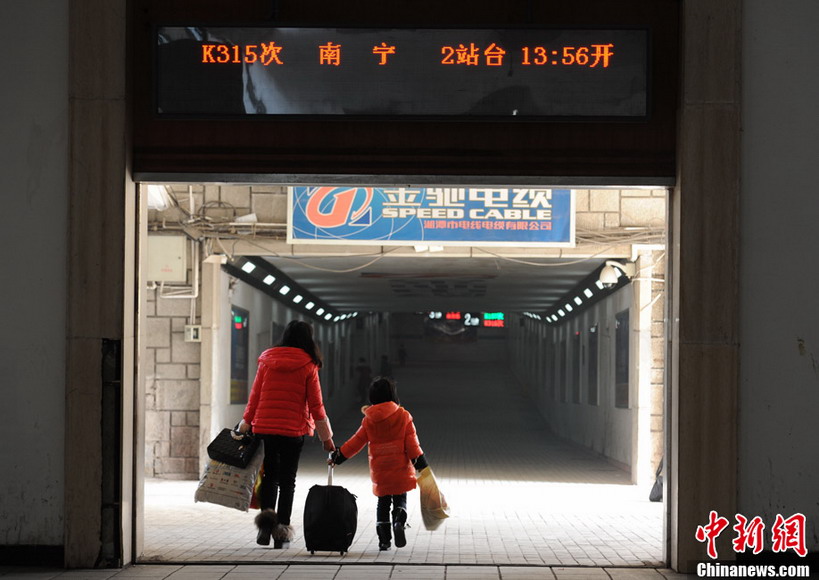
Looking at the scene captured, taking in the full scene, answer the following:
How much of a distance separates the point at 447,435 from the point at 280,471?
62.2 ft

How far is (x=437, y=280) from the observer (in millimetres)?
22328

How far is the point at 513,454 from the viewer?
22.1 metres

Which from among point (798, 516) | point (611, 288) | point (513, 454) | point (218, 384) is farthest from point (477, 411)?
point (798, 516)

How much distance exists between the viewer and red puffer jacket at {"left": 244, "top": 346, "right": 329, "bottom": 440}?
26.2 ft

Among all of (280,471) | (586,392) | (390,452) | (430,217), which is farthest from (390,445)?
(586,392)

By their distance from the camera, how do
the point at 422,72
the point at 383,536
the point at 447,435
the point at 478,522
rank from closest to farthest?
the point at 422,72 < the point at 383,536 < the point at 478,522 < the point at 447,435

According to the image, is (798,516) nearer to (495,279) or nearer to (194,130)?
(194,130)

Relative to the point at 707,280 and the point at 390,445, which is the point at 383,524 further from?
the point at 707,280

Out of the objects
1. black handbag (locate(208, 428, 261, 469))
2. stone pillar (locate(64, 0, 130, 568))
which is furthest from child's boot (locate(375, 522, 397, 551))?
stone pillar (locate(64, 0, 130, 568))

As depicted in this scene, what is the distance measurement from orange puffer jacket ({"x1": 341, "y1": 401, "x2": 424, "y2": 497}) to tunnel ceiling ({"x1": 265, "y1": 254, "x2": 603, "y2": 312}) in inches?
345

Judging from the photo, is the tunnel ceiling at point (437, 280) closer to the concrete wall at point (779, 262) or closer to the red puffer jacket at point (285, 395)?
the red puffer jacket at point (285, 395)

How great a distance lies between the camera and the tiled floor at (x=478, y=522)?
7.37 m

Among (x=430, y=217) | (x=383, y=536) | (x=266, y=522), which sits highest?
(x=430, y=217)

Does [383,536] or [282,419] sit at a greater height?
[282,419]
